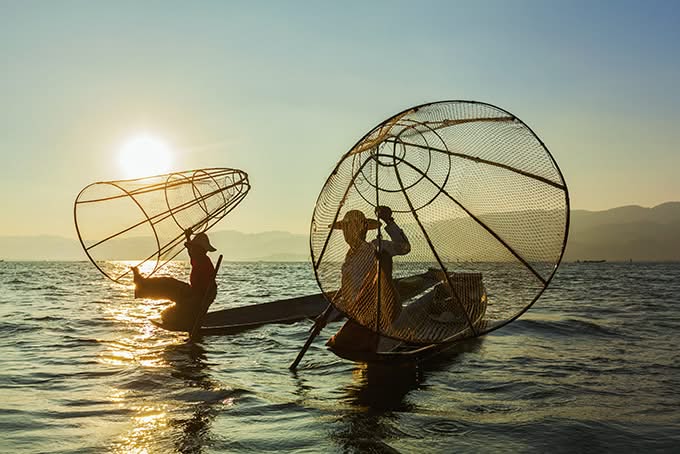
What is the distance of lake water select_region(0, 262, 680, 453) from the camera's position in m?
5.53

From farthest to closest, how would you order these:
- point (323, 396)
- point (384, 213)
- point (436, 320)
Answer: point (436, 320), point (384, 213), point (323, 396)

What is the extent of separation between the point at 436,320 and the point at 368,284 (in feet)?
4.65

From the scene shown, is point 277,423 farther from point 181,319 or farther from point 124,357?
point 181,319

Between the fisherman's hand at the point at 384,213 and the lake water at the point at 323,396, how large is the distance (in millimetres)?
2278

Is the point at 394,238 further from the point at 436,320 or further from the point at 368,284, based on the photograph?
the point at 436,320

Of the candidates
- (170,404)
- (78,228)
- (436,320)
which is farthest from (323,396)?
(78,228)

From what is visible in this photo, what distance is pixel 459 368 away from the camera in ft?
30.4

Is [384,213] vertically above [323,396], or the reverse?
[384,213]

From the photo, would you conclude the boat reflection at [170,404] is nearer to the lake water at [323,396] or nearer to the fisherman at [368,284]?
the lake water at [323,396]

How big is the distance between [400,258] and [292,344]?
4.59 m

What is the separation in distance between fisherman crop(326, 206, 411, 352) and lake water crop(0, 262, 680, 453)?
0.76m

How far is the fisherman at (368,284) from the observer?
7.22 m

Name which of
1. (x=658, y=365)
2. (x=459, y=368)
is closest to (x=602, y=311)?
(x=658, y=365)

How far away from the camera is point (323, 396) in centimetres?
728
